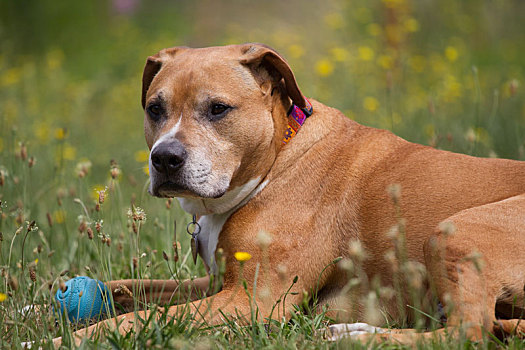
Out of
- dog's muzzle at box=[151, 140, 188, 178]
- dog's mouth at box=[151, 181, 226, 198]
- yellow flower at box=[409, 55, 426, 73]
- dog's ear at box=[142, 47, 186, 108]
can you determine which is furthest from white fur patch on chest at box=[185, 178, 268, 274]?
yellow flower at box=[409, 55, 426, 73]

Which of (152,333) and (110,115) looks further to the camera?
(110,115)

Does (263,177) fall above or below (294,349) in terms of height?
above

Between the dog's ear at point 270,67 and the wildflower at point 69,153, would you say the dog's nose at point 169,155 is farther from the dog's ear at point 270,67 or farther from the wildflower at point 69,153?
the wildflower at point 69,153

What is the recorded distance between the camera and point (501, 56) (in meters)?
8.20

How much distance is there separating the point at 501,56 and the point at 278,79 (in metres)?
5.74

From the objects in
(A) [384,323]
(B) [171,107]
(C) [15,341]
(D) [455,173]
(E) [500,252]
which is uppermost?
(B) [171,107]

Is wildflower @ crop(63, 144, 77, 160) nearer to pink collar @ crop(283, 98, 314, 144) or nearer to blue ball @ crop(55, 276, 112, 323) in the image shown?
blue ball @ crop(55, 276, 112, 323)

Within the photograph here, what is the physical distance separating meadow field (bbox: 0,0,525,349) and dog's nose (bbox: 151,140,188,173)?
0.24m

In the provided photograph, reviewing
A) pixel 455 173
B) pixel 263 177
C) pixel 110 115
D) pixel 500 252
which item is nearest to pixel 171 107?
pixel 263 177

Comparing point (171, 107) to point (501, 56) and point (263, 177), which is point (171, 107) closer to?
point (263, 177)

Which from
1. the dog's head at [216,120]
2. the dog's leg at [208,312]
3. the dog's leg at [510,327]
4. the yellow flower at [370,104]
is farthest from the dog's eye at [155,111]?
the yellow flower at [370,104]

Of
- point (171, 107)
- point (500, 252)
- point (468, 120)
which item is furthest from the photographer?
point (468, 120)

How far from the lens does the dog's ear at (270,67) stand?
132 inches

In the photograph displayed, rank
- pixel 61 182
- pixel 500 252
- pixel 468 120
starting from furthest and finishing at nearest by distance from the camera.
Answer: pixel 468 120 → pixel 61 182 → pixel 500 252
